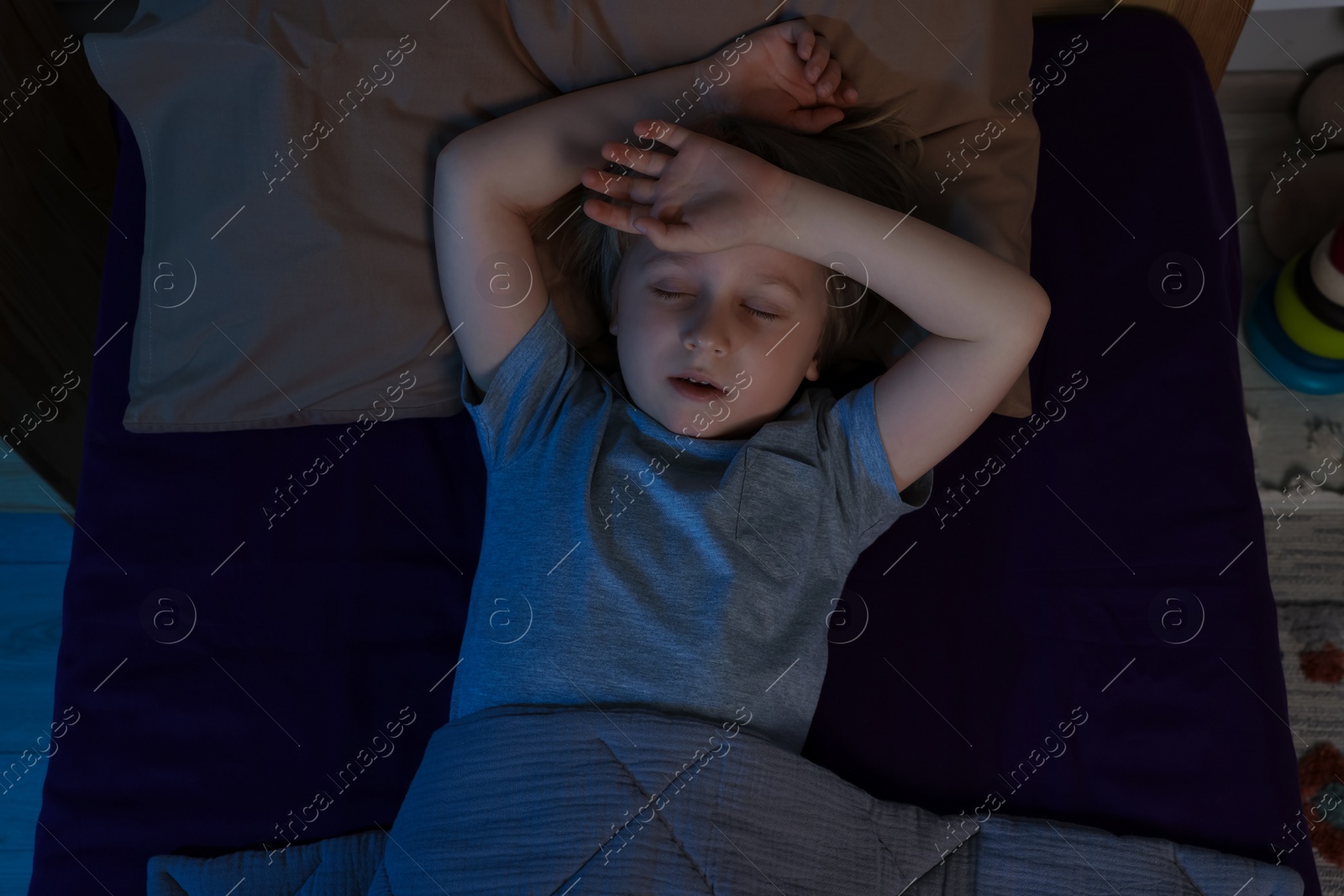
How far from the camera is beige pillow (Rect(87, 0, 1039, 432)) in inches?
44.6

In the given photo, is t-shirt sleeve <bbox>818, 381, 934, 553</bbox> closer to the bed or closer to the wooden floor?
the bed

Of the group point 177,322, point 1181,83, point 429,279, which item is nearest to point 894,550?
point 429,279

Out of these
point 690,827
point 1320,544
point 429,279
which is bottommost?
point 1320,544

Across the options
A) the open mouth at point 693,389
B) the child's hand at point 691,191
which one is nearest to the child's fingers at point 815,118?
the child's hand at point 691,191

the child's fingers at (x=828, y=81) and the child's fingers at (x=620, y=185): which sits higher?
the child's fingers at (x=620, y=185)

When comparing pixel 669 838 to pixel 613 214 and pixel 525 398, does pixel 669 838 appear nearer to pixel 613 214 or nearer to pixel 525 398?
pixel 525 398

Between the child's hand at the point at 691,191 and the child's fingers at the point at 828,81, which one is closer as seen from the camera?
the child's hand at the point at 691,191

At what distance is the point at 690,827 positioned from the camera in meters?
0.97

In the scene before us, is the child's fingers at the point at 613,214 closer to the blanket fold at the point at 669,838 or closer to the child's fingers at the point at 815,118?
the child's fingers at the point at 815,118

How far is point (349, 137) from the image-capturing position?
116 cm

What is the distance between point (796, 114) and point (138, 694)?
1.06 meters

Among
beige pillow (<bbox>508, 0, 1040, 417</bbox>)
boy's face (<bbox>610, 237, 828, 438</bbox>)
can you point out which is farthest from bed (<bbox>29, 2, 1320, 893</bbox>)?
boy's face (<bbox>610, 237, 828, 438</bbox>)

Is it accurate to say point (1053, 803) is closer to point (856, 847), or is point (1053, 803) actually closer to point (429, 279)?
point (856, 847)

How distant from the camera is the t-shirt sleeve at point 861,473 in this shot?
42.4 inches
